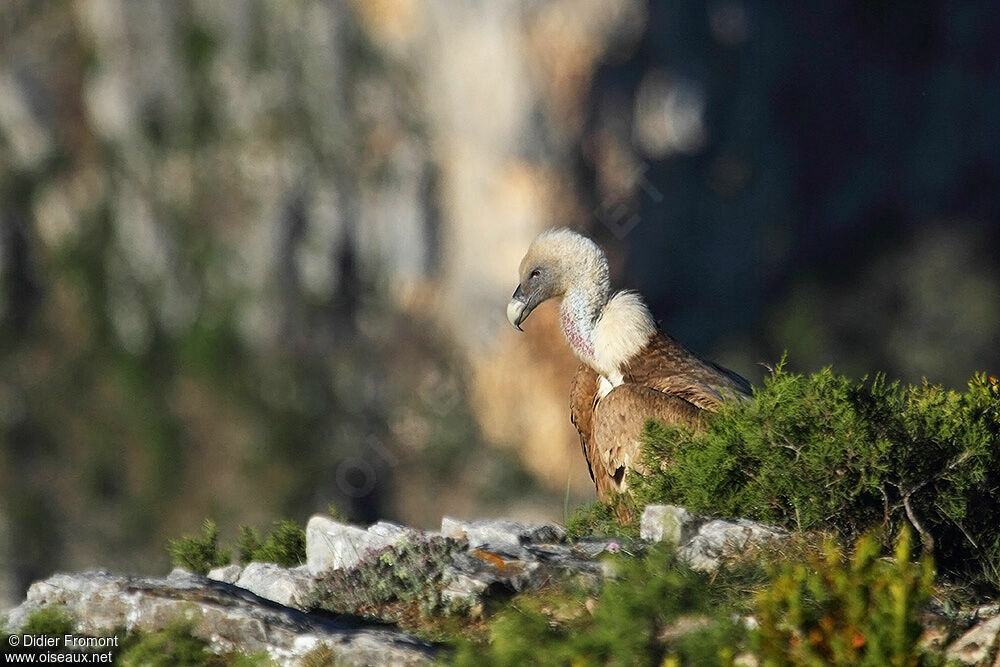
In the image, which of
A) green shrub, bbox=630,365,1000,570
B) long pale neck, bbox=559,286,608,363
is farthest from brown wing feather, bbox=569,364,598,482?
green shrub, bbox=630,365,1000,570

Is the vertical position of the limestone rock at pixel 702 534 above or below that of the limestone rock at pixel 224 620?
above

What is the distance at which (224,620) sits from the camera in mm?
6555

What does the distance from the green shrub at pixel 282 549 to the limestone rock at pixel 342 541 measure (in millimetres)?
902

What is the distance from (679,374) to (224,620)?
12.0 feet

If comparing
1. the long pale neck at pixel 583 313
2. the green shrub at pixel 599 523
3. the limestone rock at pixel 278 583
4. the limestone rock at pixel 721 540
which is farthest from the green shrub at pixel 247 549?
the limestone rock at pixel 721 540

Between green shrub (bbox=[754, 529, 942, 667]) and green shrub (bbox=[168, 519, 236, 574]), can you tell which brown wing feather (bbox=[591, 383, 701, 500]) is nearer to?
green shrub (bbox=[168, 519, 236, 574])

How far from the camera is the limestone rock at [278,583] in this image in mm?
7469

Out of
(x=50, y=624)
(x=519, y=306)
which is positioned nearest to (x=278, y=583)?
(x=50, y=624)

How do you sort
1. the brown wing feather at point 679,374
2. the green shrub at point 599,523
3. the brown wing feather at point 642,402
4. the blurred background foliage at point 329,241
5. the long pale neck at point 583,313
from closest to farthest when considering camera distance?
the green shrub at point 599,523
the brown wing feather at point 642,402
the brown wing feather at point 679,374
the long pale neck at point 583,313
the blurred background foliage at point 329,241

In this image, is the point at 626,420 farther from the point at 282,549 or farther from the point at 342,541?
the point at 282,549

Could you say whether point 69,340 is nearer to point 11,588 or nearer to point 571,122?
point 11,588

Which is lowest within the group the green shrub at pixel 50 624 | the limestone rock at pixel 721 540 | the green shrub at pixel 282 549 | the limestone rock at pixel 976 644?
the limestone rock at pixel 976 644

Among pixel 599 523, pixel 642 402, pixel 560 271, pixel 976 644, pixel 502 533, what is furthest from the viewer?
pixel 560 271

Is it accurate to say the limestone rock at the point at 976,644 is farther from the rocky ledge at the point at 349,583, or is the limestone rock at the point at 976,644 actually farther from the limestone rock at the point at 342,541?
the limestone rock at the point at 342,541
